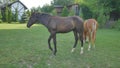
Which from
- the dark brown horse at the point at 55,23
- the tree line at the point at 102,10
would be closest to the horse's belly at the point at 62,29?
the dark brown horse at the point at 55,23

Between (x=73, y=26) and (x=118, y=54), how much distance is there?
7.16 ft

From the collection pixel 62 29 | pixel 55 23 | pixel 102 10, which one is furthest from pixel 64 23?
pixel 102 10

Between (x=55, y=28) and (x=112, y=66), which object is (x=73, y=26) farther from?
(x=112, y=66)

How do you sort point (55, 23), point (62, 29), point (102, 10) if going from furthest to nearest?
point (102, 10) → point (62, 29) → point (55, 23)

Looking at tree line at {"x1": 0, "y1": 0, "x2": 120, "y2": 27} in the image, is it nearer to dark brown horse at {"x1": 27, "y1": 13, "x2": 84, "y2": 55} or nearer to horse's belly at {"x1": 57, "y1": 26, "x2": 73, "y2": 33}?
dark brown horse at {"x1": 27, "y1": 13, "x2": 84, "y2": 55}

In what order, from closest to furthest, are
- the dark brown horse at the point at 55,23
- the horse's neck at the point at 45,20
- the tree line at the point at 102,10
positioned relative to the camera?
1. the dark brown horse at the point at 55,23
2. the horse's neck at the point at 45,20
3. the tree line at the point at 102,10

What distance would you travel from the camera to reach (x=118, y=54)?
904cm

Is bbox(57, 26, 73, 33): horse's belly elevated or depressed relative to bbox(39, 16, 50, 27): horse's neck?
depressed

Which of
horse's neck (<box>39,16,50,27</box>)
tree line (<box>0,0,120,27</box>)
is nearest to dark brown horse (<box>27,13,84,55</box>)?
horse's neck (<box>39,16,50,27</box>)

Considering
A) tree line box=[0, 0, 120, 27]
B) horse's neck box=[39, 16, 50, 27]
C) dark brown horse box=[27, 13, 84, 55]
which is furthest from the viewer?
tree line box=[0, 0, 120, 27]

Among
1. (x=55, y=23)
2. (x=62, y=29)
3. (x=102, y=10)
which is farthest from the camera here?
(x=102, y=10)

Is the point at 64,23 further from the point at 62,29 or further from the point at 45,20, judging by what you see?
the point at 45,20

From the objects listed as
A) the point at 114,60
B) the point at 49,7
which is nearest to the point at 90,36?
the point at 114,60

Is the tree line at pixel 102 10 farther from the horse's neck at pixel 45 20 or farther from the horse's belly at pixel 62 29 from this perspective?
the horse's neck at pixel 45 20
